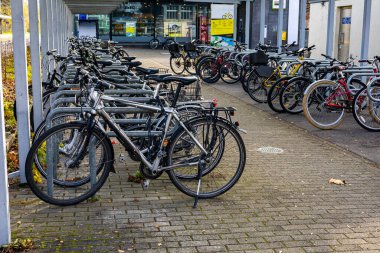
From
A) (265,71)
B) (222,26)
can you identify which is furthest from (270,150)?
(222,26)

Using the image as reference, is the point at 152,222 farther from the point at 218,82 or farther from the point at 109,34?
the point at 109,34

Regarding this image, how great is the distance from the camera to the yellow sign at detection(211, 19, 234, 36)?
Result: 23203mm

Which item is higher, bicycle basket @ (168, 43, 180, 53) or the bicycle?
bicycle basket @ (168, 43, 180, 53)

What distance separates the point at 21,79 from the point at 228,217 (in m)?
2.32

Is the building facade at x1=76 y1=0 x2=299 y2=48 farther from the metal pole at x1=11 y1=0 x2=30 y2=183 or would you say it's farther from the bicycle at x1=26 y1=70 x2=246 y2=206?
the bicycle at x1=26 y1=70 x2=246 y2=206

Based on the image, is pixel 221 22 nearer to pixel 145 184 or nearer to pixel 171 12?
pixel 171 12

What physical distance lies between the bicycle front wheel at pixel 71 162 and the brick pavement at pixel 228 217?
16 centimetres

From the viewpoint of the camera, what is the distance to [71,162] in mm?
4832

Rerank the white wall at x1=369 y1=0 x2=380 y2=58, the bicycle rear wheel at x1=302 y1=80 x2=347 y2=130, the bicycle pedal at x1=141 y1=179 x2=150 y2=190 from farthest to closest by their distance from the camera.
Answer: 1. the white wall at x1=369 y1=0 x2=380 y2=58
2. the bicycle rear wheel at x1=302 y1=80 x2=347 y2=130
3. the bicycle pedal at x1=141 y1=179 x2=150 y2=190

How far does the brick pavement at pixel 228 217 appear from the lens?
403 cm

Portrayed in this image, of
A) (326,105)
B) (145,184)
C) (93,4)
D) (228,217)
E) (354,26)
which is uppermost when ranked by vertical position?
(93,4)

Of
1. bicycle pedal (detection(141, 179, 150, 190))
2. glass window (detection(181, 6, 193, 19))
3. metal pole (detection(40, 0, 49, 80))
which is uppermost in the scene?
glass window (detection(181, 6, 193, 19))

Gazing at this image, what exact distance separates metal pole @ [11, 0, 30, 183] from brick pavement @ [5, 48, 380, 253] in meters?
0.45

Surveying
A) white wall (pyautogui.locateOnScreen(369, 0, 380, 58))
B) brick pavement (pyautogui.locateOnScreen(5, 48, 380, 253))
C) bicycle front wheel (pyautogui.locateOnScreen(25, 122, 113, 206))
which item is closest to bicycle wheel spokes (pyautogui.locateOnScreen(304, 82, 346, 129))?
brick pavement (pyautogui.locateOnScreen(5, 48, 380, 253))
